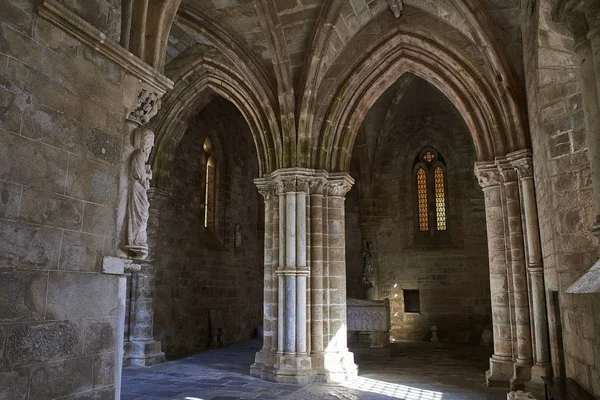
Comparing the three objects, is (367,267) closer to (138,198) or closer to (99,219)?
(138,198)

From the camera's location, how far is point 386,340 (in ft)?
39.7

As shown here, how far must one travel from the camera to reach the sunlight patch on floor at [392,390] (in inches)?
285

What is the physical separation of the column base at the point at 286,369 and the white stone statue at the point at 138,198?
14.9 ft

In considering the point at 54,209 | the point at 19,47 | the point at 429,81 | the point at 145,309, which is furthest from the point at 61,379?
the point at 429,81

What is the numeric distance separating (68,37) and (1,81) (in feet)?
2.65

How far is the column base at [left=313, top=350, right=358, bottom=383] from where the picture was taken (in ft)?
28.3

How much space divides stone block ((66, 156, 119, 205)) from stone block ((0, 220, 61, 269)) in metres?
0.41

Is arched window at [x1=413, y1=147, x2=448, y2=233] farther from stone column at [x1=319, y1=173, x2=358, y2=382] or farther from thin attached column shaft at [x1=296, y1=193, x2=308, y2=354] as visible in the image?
thin attached column shaft at [x1=296, y1=193, x2=308, y2=354]

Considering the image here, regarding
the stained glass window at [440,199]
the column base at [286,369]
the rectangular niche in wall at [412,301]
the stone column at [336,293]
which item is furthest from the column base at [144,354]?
the stained glass window at [440,199]

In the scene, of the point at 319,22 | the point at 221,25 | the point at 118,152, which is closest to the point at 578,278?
the point at 118,152

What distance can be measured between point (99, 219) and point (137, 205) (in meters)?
0.43

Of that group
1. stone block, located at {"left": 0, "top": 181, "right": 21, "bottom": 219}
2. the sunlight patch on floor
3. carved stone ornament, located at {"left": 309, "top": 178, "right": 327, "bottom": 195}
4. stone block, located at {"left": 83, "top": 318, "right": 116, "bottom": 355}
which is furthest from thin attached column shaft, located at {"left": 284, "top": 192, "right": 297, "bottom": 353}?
stone block, located at {"left": 0, "top": 181, "right": 21, "bottom": 219}

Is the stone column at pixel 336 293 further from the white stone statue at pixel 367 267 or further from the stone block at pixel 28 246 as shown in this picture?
the stone block at pixel 28 246

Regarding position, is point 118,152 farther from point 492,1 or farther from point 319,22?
point 492,1
